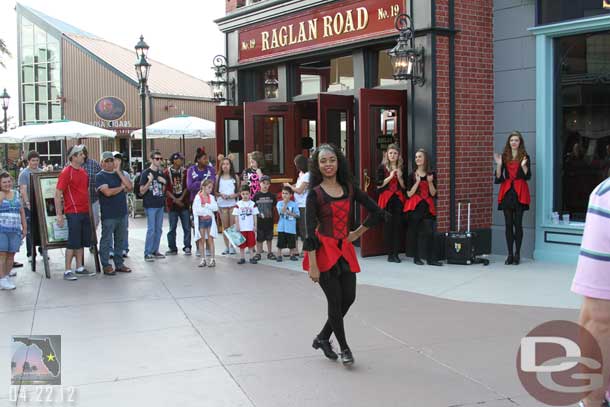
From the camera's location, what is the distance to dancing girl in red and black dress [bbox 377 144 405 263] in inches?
403

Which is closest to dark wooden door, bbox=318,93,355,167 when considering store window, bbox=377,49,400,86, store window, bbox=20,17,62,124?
store window, bbox=377,49,400,86

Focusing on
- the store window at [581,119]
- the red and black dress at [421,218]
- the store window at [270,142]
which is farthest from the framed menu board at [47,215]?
the store window at [581,119]

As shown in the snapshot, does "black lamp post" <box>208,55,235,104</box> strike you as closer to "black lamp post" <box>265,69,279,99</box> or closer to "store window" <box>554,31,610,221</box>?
"black lamp post" <box>265,69,279,99</box>

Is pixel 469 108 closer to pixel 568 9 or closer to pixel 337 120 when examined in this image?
pixel 568 9

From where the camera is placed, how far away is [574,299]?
767 cm

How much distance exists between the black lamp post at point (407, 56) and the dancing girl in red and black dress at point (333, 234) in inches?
205

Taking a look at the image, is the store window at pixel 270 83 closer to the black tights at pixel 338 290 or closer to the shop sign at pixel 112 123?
the black tights at pixel 338 290

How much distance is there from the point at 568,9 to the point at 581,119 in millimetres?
1585

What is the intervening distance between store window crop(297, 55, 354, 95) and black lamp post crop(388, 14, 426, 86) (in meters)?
1.95

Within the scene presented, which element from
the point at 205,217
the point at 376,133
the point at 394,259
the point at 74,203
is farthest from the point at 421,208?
the point at 74,203

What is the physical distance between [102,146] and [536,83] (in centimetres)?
2466

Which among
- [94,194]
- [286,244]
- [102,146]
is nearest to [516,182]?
[286,244]

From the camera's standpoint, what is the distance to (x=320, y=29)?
12.4 m
